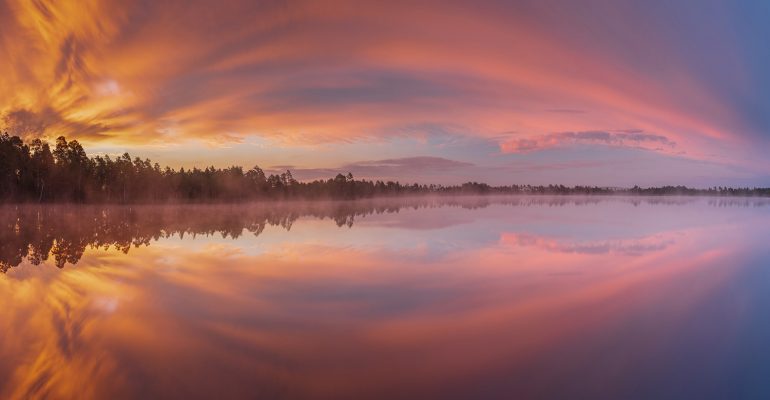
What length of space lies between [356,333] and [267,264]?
9.48m

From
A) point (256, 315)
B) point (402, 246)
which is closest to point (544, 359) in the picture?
point (256, 315)

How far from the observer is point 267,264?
1770 centimetres

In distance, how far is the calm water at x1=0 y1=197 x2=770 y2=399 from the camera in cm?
693

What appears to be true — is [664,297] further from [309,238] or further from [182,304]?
[309,238]

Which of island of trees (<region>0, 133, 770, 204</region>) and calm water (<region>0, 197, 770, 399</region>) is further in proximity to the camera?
island of trees (<region>0, 133, 770, 204</region>)

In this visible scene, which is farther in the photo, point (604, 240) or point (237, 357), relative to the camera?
point (604, 240)

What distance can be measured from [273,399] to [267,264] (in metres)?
11.7

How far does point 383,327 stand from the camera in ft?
31.3

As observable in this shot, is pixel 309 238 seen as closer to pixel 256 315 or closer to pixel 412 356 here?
pixel 256 315

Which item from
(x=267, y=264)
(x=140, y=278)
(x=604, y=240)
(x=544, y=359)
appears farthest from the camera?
(x=604, y=240)

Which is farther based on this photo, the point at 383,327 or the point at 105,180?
the point at 105,180

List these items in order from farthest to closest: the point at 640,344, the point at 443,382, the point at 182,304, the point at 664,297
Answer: the point at 664,297
the point at 182,304
the point at 640,344
the point at 443,382

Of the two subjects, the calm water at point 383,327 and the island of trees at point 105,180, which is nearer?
the calm water at point 383,327

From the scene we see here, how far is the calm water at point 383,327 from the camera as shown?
22.7ft
